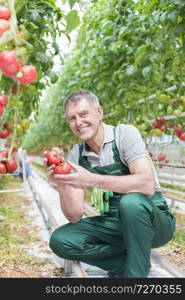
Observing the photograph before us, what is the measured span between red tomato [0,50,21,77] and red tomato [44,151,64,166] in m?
Result: 0.96

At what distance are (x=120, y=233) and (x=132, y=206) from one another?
0.39 metres

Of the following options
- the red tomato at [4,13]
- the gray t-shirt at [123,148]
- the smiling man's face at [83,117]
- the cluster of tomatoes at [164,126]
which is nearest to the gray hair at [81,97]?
the smiling man's face at [83,117]

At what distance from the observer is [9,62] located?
926 mm

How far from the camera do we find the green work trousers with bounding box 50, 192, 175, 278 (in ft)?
6.72

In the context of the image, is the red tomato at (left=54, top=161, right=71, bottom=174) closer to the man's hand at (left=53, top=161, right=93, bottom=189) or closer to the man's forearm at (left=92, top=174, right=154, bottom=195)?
the man's hand at (left=53, top=161, right=93, bottom=189)

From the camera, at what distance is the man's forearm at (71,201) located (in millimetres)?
2327

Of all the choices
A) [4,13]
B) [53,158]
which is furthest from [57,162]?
[4,13]

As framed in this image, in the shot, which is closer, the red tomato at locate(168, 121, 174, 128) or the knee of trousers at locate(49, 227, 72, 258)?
the knee of trousers at locate(49, 227, 72, 258)

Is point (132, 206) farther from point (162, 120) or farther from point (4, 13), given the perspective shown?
point (162, 120)

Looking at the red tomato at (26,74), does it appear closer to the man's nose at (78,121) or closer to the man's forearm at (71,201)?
the man's nose at (78,121)

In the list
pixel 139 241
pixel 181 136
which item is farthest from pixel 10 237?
pixel 139 241

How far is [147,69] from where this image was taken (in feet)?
11.6

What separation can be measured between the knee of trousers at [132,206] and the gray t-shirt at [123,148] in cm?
22

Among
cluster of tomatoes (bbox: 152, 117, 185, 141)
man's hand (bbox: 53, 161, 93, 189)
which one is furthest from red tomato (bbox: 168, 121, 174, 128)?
man's hand (bbox: 53, 161, 93, 189)
